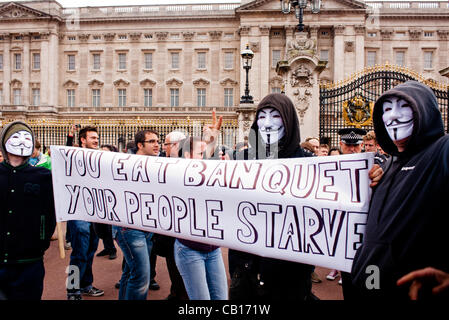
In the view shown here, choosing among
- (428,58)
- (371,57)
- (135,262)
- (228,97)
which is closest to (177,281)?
(135,262)

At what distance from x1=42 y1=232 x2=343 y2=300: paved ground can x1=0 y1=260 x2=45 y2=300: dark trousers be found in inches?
72.1

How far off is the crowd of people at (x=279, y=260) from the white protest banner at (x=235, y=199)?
15 centimetres

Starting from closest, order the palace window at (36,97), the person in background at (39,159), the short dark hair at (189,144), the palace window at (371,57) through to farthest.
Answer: the short dark hair at (189,144), the person in background at (39,159), the palace window at (371,57), the palace window at (36,97)

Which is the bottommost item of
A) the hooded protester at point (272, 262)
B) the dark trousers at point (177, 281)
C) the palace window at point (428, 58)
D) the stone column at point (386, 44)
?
the dark trousers at point (177, 281)

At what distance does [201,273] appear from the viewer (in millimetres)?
3264

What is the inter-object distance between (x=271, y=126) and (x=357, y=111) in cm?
1106

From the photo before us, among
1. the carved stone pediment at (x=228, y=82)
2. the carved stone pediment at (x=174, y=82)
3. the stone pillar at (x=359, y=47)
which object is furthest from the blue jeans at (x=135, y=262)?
the carved stone pediment at (x=174, y=82)

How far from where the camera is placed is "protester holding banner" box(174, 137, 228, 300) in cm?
325

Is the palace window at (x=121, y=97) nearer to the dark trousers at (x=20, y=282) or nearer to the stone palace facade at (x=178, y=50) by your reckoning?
the stone palace facade at (x=178, y=50)

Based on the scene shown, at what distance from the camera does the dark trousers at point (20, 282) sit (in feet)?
10.7

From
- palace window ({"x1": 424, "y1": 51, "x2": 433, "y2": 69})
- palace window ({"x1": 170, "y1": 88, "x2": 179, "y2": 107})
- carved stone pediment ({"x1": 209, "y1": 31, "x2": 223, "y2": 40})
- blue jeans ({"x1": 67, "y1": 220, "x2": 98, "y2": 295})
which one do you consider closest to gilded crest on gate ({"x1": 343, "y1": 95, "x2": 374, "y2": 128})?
blue jeans ({"x1": 67, "y1": 220, "x2": 98, "y2": 295})

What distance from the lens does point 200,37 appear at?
45344 millimetres

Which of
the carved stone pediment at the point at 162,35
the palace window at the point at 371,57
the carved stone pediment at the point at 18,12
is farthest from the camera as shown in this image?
the carved stone pediment at the point at 162,35
